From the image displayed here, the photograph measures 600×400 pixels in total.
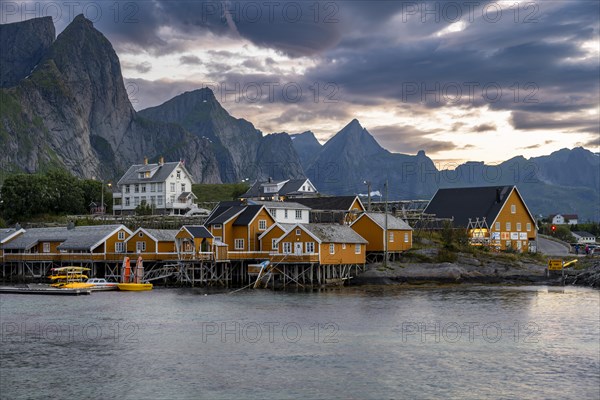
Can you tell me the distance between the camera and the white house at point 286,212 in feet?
271

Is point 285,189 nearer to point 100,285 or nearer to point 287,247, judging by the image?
point 287,247

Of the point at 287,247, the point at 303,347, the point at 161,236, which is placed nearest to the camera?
the point at 303,347

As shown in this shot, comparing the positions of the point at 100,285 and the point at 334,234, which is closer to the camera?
the point at 100,285

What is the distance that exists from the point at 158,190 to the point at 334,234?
58.3m

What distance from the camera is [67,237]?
82.1 m

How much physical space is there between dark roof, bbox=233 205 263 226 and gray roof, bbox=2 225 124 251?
1369 cm

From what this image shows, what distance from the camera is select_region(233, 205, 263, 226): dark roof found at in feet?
251

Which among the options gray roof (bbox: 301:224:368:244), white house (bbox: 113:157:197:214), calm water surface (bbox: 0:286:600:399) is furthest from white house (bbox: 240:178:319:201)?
calm water surface (bbox: 0:286:600:399)

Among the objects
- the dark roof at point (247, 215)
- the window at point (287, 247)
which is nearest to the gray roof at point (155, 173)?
the dark roof at point (247, 215)

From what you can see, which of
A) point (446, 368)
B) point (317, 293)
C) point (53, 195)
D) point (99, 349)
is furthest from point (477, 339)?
point (53, 195)

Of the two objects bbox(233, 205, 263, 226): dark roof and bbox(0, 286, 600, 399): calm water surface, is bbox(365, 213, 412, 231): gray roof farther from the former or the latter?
bbox(0, 286, 600, 399): calm water surface

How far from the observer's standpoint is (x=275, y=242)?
244 feet

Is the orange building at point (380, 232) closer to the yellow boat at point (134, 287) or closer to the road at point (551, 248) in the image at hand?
the yellow boat at point (134, 287)

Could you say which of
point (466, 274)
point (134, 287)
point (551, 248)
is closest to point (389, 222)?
point (466, 274)
